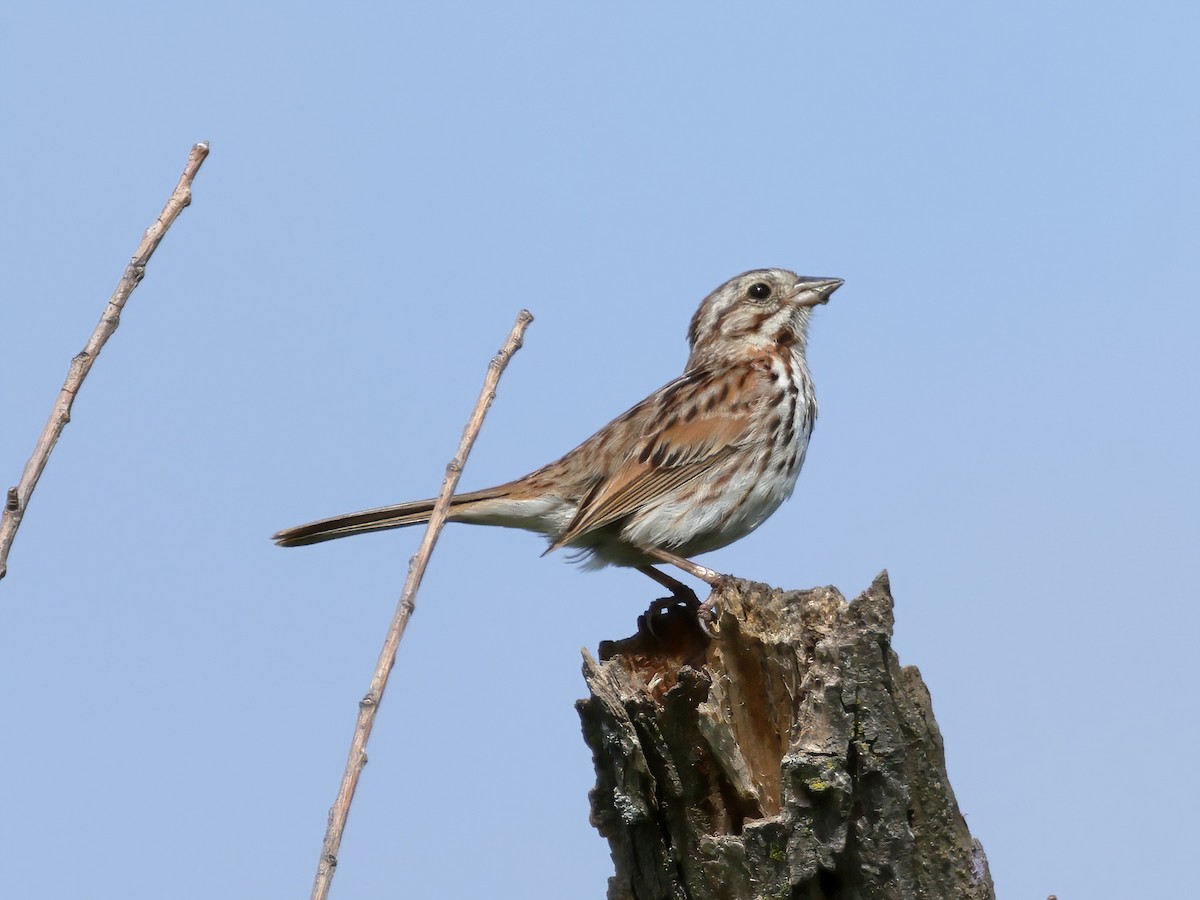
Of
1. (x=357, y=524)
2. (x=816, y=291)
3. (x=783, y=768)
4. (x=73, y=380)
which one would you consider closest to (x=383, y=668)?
(x=73, y=380)

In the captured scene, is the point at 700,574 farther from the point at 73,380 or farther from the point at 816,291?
the point at 73,380

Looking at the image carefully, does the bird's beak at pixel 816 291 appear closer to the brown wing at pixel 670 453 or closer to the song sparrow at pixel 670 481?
the song sparrow at pixel 670 481

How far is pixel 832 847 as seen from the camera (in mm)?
4348

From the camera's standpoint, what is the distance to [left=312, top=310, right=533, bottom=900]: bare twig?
2.48m

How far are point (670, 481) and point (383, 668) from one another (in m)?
5.24

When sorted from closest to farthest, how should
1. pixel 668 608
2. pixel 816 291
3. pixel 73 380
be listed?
pixel 73 380
pixel 668 608
pixel 816 291

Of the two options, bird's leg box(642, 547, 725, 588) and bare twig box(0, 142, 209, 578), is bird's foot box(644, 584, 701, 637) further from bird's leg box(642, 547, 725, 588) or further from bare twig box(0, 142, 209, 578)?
bare twig box(0, 142, 209, 578)

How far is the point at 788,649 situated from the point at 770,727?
25 centimetres

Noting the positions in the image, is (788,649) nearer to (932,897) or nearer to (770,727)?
(770,727)

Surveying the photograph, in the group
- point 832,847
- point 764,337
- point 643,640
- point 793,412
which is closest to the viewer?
point 832,847

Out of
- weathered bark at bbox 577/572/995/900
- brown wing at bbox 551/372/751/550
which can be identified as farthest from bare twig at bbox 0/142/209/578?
brown wing at bbox 551/372/751/550

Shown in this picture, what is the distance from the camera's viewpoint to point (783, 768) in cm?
438

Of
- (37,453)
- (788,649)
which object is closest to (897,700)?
(788,649)

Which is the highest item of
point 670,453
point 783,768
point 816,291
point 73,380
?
point 816,291
